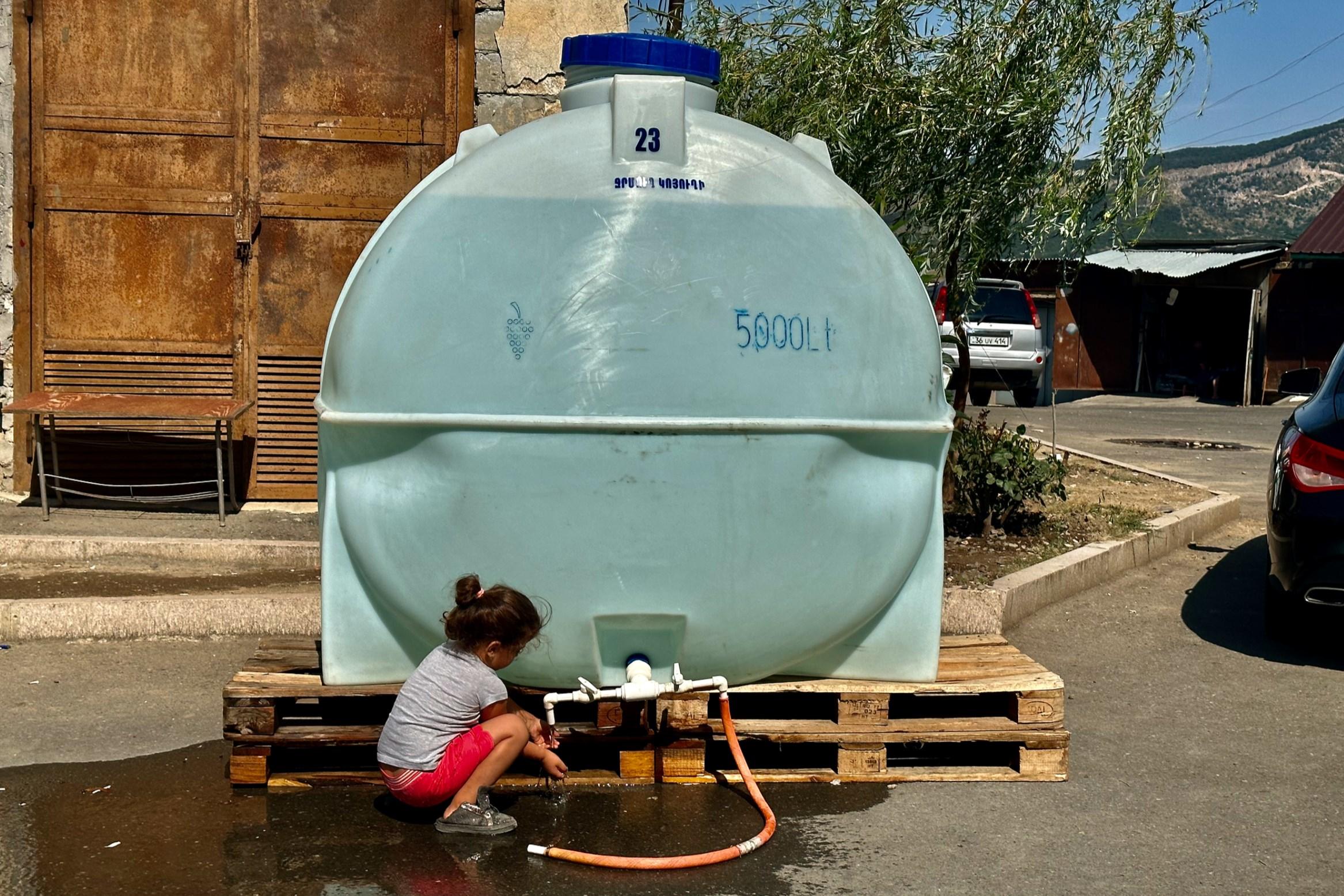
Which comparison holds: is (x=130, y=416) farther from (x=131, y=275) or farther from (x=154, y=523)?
(x=131, y=275)

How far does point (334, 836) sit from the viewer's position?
4023mm

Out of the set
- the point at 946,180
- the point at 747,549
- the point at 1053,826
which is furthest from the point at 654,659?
the point at 946,180

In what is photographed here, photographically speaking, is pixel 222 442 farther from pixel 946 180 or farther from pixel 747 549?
pixel 747 549

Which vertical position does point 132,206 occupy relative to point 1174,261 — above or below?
below

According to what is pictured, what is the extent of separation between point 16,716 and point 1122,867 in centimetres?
368

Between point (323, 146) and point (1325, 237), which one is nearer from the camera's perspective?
point (323, 146)

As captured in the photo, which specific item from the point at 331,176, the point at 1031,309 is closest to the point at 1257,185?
the point at 1031,309

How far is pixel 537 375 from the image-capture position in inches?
163

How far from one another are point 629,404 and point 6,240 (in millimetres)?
5573

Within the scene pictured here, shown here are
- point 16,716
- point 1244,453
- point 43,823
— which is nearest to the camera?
point 43,823

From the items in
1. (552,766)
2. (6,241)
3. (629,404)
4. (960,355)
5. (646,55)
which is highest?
(646,55)

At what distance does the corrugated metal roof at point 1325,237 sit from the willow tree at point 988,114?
1456cm

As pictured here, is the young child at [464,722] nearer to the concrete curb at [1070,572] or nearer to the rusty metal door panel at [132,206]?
the concrete curb at [1070,572]

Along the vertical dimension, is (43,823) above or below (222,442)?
below
